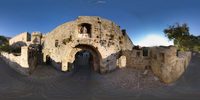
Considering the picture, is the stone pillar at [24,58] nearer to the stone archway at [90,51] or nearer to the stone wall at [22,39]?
the stone archway at [90,51]

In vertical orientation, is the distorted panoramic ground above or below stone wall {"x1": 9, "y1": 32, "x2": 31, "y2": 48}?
below

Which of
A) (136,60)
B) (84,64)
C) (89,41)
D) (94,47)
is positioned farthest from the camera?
(84,64)

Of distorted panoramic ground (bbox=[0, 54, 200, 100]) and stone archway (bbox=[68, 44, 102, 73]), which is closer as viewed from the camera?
distorted panoramic ground (bbox=[0, 54, 200, 100])

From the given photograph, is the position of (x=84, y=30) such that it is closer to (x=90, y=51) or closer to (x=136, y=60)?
(x=90, y=51)

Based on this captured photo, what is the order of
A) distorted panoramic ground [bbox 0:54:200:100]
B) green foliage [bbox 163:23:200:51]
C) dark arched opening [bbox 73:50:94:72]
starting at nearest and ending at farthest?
1. distorted panoramic ground [bbox 0:54:200:100]
2. dark arched opening [bbox 73:50:94:72]
3. green foliage [bbox 163:23:200:51]

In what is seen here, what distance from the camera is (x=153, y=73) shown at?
Answer: 898cm

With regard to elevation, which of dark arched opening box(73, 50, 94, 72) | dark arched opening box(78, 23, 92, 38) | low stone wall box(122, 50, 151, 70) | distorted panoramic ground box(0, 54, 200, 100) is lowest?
distorted panoramic ground box(0, 54, 200, 100)

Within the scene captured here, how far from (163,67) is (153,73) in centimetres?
207

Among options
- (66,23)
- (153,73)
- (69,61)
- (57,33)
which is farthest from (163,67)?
(57,33)

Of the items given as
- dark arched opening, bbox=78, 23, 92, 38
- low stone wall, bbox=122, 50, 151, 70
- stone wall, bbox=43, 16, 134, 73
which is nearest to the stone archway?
stone wall, bbox=43, 16, 134, 73

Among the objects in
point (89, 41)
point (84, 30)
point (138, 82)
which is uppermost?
point (84, 30)

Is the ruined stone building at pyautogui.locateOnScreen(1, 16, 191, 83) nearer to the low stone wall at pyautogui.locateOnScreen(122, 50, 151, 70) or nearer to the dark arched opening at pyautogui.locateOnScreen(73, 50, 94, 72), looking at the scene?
the low stone wall at pyautogui.locateOnScreen(122, 50, 151, 70)

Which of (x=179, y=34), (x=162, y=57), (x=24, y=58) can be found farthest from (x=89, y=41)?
(x=179, y=34)

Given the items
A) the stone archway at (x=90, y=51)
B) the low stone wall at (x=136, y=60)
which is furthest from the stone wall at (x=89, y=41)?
the low stone wall at (x=136, y=60)
